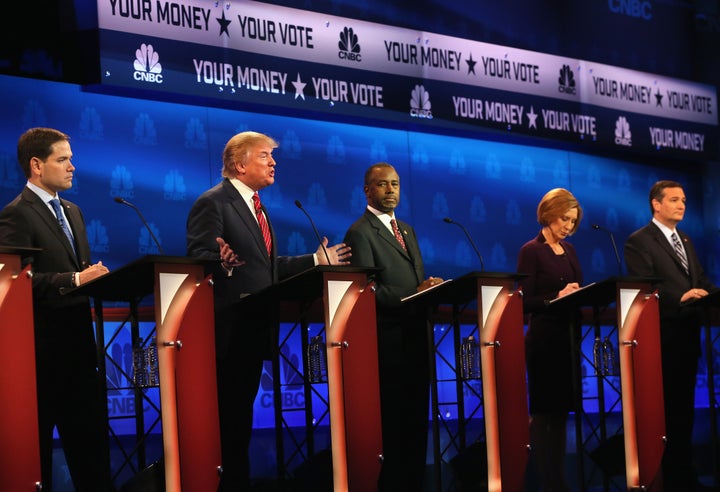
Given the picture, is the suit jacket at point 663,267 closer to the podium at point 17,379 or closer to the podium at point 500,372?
the podium at point 500,372

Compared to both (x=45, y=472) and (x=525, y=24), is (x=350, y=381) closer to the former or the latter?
(x=45, y=472)

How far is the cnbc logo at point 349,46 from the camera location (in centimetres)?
758

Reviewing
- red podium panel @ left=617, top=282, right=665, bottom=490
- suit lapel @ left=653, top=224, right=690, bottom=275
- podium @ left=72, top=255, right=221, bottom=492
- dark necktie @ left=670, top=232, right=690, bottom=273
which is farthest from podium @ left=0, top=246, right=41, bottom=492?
dark necktie @ left=670, top=232, right=690, bottom=273

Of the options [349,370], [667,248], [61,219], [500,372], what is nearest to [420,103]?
[667,248]

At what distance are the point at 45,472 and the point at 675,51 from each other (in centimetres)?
810

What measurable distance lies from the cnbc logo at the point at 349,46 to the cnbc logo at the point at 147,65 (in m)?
1.44

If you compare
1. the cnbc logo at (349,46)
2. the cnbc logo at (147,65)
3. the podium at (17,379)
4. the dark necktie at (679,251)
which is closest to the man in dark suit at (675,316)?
the dark necktie at (679,251)

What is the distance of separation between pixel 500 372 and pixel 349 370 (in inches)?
34.4

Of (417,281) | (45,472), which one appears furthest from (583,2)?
(45,472)

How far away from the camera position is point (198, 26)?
6840 millimetres

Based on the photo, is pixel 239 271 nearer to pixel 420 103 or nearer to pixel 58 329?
pixel 58 329

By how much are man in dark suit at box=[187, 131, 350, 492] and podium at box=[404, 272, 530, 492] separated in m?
0.60

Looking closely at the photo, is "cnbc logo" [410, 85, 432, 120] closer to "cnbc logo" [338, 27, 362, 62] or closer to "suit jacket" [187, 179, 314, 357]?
"cnbc logo" [338, 27, 362, 62]

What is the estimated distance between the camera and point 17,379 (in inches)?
145
